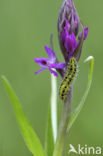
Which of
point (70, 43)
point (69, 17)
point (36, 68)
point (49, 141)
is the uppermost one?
point (36, 68)

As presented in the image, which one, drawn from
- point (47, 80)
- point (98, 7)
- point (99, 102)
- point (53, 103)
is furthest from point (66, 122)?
point (98, 7)

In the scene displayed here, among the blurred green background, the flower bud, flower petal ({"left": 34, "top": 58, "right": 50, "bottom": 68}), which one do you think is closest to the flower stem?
flower petal ({"left": 34, "top": 58, "right": 50, "bottom": 68})

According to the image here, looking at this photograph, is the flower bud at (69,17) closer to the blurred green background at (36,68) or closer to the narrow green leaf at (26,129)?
the narrow green leaf at (26,129)

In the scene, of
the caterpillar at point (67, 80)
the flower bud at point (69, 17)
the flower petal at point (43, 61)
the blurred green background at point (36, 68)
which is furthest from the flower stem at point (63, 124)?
the blurred green background at point (36, 68)

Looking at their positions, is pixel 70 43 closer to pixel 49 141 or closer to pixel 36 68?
pixel 49 141

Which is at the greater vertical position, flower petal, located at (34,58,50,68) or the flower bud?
the flower bud

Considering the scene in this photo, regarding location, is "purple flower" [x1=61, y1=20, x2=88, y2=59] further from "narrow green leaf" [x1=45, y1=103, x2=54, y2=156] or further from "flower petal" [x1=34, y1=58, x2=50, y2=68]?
"narrow green leaf" [x1=45, y1=103, x2=54, y2=156]

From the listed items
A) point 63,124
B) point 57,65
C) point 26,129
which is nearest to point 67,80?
point 57,65

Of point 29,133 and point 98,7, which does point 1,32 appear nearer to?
point 98,7
